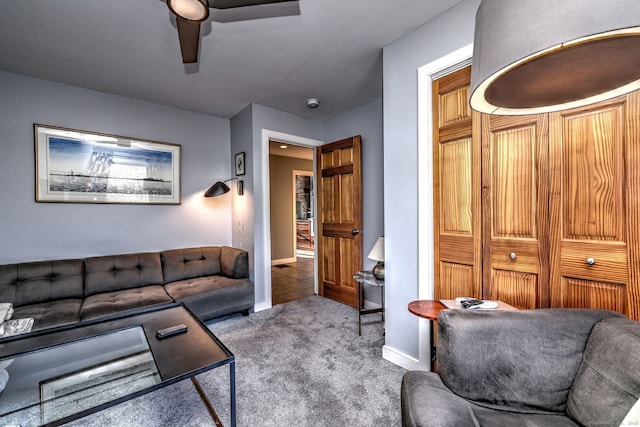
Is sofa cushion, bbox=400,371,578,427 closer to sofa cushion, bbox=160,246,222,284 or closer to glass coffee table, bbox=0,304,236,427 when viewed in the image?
glass coffee table, bbox=0,304,236,427

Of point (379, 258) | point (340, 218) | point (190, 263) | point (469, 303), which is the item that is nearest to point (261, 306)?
point (190, 263)

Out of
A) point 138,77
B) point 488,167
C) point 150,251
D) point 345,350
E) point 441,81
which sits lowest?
point 345,350

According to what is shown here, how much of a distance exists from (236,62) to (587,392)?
3050 millimetres

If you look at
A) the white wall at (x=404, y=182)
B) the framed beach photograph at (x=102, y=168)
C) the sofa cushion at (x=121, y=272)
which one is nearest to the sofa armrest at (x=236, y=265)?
the sofa cushion at (x=121, y=272)

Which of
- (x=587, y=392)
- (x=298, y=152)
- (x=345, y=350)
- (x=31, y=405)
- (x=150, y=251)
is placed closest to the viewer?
(x=587, y=392)

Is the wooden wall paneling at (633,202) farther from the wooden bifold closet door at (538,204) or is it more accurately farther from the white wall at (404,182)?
the white wall at (404,182)

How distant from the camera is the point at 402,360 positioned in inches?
83.0

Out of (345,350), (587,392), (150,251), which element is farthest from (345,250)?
(587,392)

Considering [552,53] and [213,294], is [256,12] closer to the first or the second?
[552,53]

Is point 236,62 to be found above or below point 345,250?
above

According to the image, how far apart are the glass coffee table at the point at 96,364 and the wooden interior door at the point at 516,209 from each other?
1.63 metres

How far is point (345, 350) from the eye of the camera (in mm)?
2365

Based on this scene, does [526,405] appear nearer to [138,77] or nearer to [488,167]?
[488,167]

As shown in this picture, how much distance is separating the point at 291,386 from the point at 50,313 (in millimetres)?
1995
